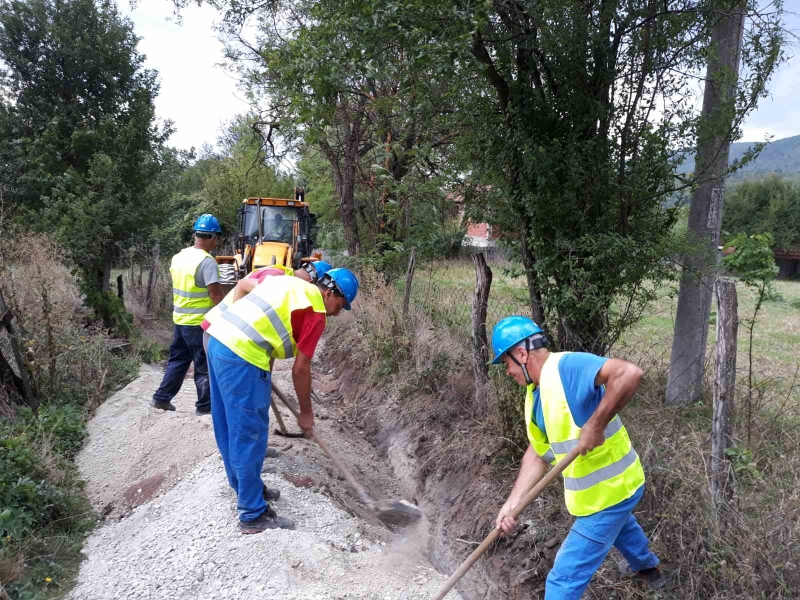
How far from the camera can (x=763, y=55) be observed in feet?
13.6

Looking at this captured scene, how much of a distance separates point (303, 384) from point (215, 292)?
7.76 ft

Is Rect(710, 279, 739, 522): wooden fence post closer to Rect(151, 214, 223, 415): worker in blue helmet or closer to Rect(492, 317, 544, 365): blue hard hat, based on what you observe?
Rect(492, 317, 544, 365): blue hard hat

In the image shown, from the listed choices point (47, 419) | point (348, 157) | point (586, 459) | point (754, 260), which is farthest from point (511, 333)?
point (348, 157)

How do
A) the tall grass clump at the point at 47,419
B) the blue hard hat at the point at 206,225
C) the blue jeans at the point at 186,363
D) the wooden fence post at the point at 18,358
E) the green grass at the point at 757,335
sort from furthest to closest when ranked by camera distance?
the blue hard hat at the point at 206,225
the blue jeans at the point at 186,363
the wooden fence post at the point at 18,358
the green grass at the point at 757,335
the tall grass clump at the point at 47,419

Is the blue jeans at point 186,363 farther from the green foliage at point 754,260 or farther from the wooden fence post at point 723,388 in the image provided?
the green foliage at point 754,260

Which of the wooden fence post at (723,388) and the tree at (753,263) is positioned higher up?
the tree at (753,263)

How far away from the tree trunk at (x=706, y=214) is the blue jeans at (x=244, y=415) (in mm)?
3286

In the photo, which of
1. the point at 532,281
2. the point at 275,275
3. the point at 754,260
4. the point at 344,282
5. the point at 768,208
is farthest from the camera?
the point at 768,208

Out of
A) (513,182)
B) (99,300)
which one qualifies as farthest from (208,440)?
(99,300)

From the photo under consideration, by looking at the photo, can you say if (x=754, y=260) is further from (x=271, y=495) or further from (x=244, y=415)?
(x=271, y=495)

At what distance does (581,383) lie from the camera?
241 centimetres

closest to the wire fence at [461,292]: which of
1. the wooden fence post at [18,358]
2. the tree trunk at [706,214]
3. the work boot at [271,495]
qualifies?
the tree trunk at [706,214]

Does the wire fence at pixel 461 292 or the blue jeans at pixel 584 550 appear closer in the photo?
the blue jeans at pixel 584 550

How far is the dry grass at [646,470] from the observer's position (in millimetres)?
2725
